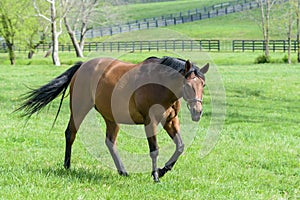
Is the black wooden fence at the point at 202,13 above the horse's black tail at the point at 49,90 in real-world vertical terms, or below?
below

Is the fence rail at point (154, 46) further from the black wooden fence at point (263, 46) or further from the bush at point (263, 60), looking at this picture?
the bush at point (263, 60)

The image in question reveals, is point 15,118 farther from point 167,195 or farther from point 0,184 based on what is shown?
point 167,195

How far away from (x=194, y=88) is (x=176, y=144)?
44.8 inches

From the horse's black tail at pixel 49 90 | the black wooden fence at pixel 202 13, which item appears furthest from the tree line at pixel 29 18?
the black wooden fence at pixel 202 13

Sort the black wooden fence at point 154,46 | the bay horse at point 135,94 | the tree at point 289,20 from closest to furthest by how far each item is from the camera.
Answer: the bay horse at point 135,94, the black wooden fence at point 154,46, the tree at point 289,20

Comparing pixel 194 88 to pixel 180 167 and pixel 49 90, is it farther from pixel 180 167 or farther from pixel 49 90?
pixel 49 90

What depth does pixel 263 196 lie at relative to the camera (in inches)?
238

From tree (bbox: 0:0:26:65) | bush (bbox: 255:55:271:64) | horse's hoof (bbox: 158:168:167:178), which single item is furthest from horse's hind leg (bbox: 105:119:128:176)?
tree (bbox: 0:0:26:65)

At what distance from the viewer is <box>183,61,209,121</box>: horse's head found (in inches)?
225

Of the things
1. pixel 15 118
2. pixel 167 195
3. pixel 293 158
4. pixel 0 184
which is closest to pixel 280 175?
pixel 293 158

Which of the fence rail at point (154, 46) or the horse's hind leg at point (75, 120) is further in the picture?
the fence rail at point (154, 46)

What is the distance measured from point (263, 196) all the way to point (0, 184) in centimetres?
330

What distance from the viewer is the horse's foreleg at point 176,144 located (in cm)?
659

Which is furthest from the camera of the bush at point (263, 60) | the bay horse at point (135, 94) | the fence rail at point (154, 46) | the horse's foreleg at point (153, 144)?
the bush at point (263, 60)
